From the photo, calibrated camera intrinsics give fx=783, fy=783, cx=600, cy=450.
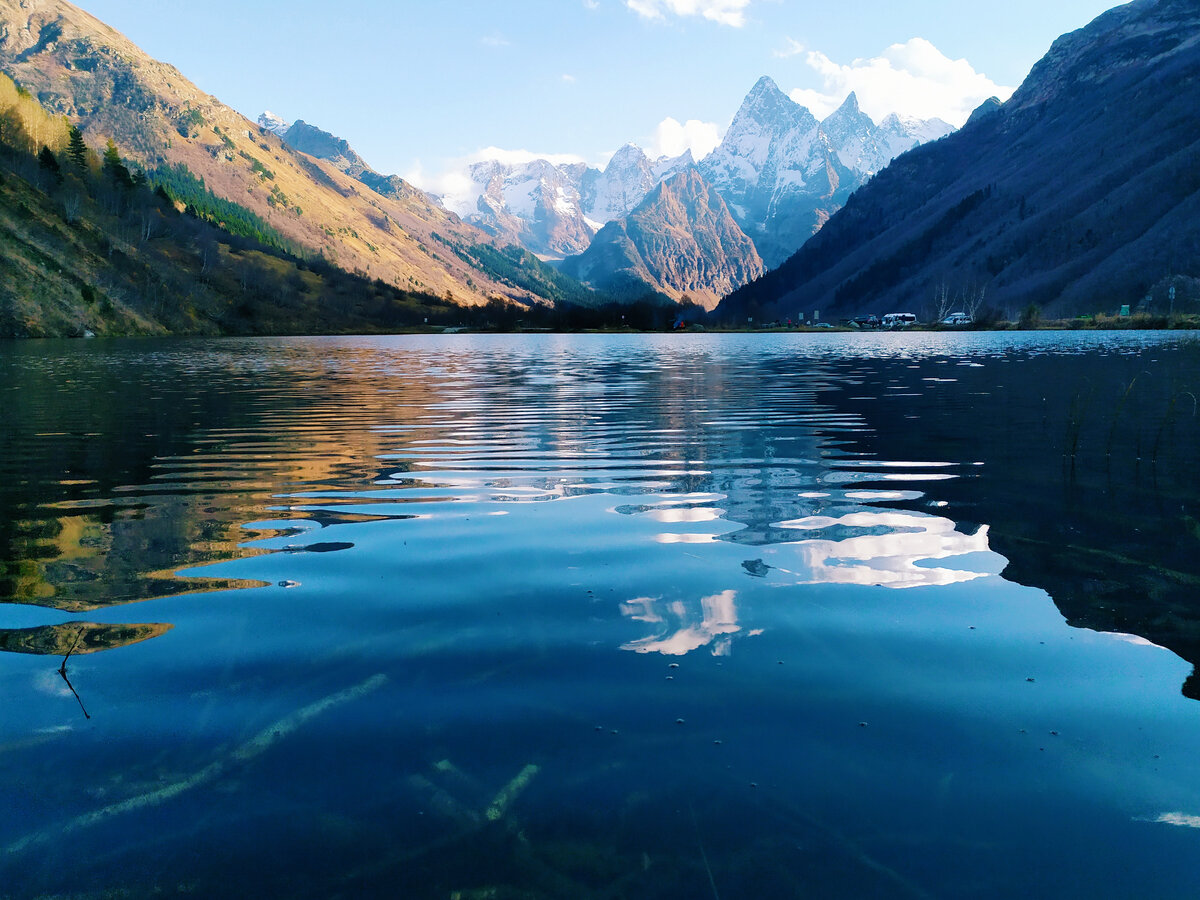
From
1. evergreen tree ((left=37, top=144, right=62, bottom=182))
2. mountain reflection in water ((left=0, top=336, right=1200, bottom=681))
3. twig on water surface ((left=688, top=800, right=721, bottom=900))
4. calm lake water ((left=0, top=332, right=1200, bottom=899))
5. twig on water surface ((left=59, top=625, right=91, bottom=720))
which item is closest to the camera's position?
twig on water surface ((left=688, top=800, right=721, bottom=900))

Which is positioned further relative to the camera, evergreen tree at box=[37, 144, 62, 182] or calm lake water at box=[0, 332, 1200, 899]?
evergreen tree at box=[37, 144, 62, 182]

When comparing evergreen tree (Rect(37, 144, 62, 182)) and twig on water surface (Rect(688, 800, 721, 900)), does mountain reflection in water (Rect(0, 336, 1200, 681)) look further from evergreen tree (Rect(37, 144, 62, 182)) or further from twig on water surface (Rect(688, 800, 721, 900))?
evergreen tree (Rect(37, 144, 62, 182))

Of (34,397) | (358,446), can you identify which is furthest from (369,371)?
(358,446)

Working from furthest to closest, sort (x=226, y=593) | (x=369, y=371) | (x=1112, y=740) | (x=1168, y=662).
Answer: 1. (x=369, y=371)
2. (x=226, y=593)
3. (x=1168, y=662)
4. (x=1112, y=740)

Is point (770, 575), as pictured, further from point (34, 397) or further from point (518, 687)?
point (34, 397)

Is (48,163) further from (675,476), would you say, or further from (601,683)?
(601,683)

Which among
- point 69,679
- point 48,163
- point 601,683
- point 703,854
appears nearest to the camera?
point 703,854

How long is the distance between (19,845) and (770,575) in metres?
7.94

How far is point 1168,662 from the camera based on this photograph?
7352 mm

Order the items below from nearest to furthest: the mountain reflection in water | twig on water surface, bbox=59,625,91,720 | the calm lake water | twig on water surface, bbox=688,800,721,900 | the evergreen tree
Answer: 1. twig on water surface, bbox=688,800,721,900
2. the calm lake water
3. twig on water surface, bbox=59,625,91,720
4. the mountain reflection in water
5. the evergreen tree

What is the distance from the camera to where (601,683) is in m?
6.95

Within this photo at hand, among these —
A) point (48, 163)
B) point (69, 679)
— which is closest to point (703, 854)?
point (69, 679)

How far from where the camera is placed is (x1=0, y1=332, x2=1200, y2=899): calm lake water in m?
4.59

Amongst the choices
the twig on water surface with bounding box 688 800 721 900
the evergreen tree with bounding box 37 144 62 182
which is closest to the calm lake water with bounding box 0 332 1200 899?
the twig on water surface with bounding box 688 800 721 900
